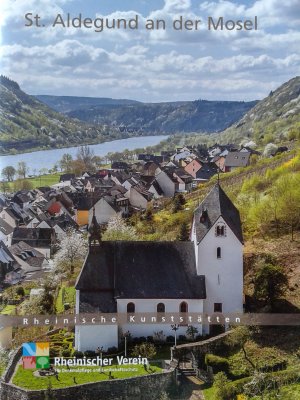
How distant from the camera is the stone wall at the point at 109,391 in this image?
13906 millimetres

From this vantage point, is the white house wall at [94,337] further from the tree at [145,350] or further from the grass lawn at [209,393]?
the grass lawn at [209,393]

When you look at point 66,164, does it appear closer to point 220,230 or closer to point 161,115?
point 220,230

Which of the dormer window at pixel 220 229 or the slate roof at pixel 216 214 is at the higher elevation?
the slate roof at pixel 216 214

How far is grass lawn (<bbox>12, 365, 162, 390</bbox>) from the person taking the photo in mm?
14203

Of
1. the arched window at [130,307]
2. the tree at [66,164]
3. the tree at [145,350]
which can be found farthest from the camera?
the tree at [66,164]

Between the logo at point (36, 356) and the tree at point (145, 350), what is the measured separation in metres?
2.16

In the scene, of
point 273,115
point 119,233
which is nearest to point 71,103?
point 273,115

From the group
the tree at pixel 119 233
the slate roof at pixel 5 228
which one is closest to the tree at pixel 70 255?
the tree at pixel 119 233

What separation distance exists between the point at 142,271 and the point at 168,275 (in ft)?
2.32

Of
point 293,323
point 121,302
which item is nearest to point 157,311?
point 121,302

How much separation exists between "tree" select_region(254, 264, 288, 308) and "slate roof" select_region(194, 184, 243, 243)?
1068 millimetres

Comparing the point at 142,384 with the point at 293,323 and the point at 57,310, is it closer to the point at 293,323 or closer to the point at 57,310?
the point at 293,323

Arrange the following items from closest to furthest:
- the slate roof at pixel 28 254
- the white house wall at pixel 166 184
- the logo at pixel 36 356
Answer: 1. the logo at pixel 36 356
2. the slate roof at pixel 28 254
3. the white house wall at pixel 166 184

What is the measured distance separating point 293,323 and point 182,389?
3706mm
